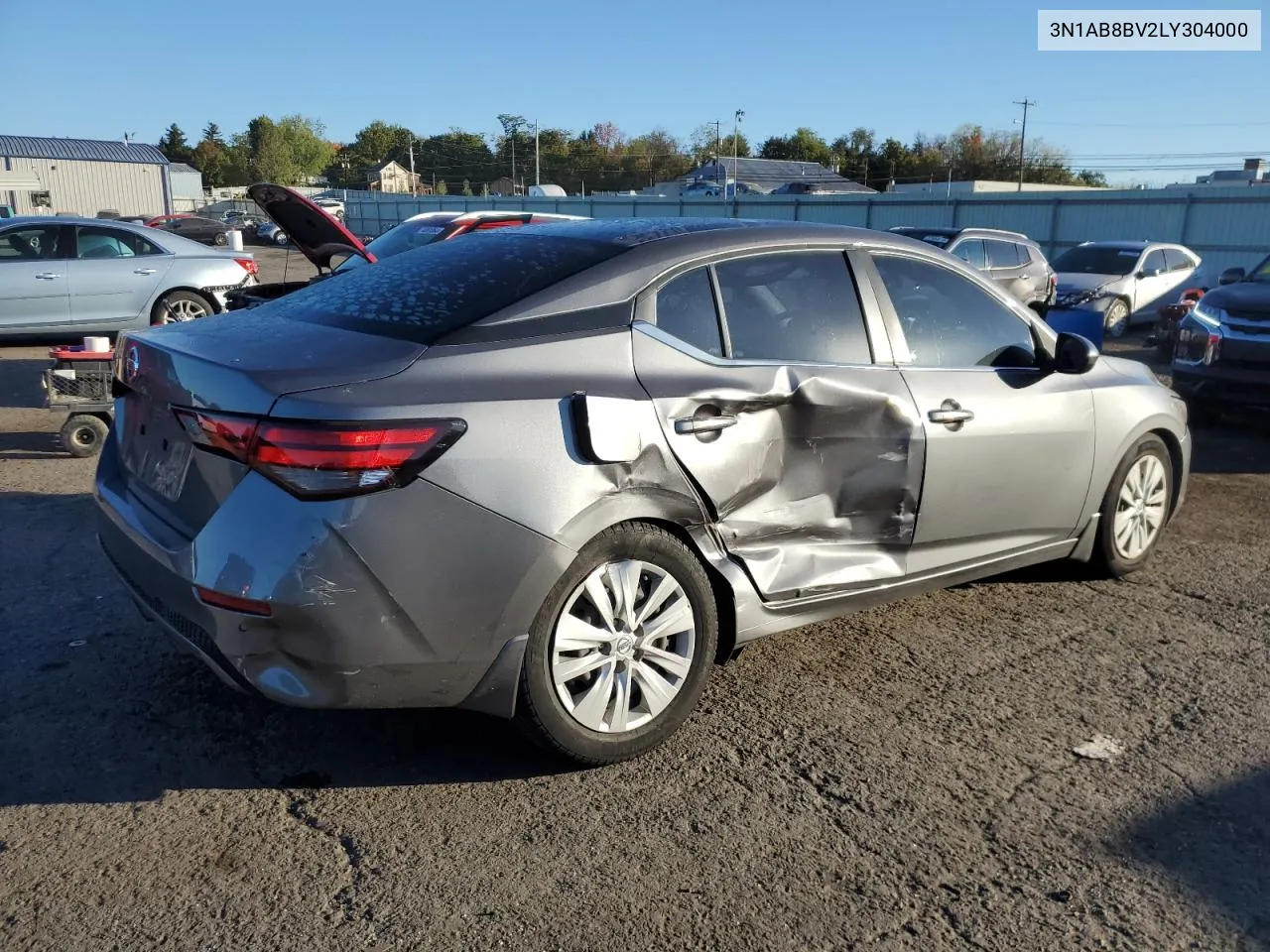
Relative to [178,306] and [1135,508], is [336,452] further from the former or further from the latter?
[178,306]

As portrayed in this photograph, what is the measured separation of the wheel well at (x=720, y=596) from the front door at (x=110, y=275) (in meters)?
9.65

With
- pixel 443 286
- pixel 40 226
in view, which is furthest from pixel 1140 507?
pixel 40 226

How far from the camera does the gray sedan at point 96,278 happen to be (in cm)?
1101

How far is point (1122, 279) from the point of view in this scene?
16625 mm

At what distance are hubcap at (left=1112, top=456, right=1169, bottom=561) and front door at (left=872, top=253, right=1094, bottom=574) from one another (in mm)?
425

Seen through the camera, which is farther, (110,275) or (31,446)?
(110,275)

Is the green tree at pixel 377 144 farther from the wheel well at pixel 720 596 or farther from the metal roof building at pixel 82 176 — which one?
the wheel well at pixel 720 596

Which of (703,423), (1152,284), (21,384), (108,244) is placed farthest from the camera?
(1152,284)

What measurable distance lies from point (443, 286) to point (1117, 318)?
15425 millimetres

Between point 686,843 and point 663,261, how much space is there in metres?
1.83

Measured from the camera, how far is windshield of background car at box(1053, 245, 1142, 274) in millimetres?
16953

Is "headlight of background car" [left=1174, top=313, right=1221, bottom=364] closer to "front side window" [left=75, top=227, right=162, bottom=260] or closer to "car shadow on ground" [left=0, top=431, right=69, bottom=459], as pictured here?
"car shadow on ground" [left=0, top=431, right=69, bottom=459]

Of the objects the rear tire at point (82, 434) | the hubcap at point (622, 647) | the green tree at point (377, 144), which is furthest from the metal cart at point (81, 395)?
the green tree at point (377, 144)

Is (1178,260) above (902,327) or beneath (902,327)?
beneath
